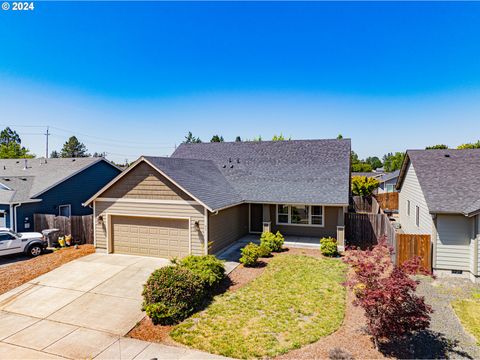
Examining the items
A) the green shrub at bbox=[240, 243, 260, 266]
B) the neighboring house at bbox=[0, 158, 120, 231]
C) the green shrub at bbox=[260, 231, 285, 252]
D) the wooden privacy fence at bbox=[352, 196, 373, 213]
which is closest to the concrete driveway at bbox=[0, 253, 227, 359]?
the green shrub at bbox=[240, 243, 260, 266]

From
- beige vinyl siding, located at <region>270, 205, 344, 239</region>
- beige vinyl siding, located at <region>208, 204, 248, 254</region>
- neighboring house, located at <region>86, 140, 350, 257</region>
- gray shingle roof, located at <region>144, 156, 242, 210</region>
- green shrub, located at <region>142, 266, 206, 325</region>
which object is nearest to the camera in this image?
green shrub, located at <region>142, 266, 206, 325</region>

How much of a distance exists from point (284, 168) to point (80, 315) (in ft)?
47.6

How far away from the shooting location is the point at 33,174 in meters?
22.7

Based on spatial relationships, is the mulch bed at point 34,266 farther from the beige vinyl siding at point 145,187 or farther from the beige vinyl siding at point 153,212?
the beige vinyl siding at point 145,187

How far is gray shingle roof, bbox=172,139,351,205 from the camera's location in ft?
56.6

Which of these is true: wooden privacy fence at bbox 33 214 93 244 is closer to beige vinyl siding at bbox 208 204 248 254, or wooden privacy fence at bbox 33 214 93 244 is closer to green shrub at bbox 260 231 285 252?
beige vinyl siding at bbox 208 204 248 254

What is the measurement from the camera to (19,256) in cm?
1556

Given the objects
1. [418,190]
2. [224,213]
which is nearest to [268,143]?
[224,213]

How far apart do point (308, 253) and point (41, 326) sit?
11800 millimetres

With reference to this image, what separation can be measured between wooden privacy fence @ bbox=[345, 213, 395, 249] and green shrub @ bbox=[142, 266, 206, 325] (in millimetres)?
11199

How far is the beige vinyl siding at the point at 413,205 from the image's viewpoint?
44.7 feet

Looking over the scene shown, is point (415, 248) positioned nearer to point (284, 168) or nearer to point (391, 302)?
point (391, 302)

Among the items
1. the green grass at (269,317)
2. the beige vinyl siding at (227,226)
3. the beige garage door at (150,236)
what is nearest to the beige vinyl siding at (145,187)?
the beige garage door at (150,236)

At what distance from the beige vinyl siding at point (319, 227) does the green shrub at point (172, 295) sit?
967cm
